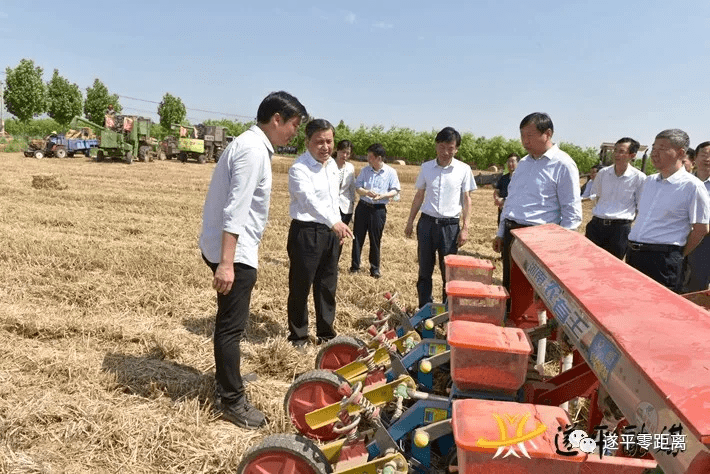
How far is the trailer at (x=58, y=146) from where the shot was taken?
2442cm

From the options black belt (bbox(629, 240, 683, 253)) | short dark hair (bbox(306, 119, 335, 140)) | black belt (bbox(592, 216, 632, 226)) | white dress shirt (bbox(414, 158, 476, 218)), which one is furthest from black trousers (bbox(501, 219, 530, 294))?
black belt (bbox(592, 216, 632, 226))

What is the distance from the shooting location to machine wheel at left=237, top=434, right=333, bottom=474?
205cm

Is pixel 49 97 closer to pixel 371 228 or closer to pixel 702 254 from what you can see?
pixel 371 228

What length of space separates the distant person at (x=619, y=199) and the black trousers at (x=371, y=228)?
2.74 m

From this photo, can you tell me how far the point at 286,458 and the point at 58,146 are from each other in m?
28.0

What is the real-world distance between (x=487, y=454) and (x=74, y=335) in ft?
12.3

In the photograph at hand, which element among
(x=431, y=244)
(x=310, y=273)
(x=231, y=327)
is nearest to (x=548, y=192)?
(x=431, y=244)

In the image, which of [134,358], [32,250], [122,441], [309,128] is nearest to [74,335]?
[134,358]

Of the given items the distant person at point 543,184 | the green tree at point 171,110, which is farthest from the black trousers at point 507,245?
the green tree at point 171,110

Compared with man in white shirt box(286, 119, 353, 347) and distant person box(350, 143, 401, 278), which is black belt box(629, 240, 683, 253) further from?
distant person box(350, 143, 401, 278)

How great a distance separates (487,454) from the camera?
1488 mm

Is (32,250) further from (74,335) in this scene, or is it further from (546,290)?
(546,290)

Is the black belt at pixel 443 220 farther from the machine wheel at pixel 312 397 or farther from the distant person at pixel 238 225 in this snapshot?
the machine wheel at pixel 312 397

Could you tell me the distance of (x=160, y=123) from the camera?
62375mm
